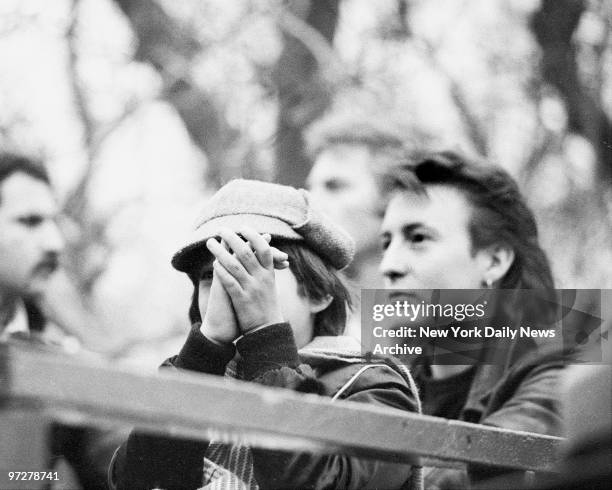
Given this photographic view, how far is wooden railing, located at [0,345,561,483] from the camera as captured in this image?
107cm

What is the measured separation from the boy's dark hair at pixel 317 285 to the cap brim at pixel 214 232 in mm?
24

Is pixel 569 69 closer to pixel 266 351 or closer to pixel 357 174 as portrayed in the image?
pixel 357 174

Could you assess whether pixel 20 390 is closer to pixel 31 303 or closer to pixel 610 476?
pixel 610 476

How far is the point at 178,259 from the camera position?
7.12 ft

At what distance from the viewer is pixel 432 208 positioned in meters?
2.96

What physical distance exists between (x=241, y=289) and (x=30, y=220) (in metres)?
1.91

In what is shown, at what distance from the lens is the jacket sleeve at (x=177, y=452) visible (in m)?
1.83

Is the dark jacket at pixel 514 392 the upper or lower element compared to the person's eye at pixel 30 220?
lower

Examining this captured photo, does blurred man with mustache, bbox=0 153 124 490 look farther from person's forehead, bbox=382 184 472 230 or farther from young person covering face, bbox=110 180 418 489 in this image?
young person covering face, bbox=110 180 418 489

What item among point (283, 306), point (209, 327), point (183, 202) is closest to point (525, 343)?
point (283, 306)

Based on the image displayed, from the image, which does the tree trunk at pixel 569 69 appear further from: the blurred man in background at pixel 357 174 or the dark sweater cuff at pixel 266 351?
the dark sweater cuff at pixel 266 351

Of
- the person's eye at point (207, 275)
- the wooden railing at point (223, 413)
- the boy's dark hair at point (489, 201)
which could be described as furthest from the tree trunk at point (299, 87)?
the wooden railing at point (223, 413)

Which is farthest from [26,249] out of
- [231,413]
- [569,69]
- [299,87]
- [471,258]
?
[569,69]

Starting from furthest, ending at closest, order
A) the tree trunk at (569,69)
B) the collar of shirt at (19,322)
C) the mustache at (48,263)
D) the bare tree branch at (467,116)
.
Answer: the bare tree branch at (467,116)
the tree trunk at (569,69)
the mustache at (48,263)
the collar of shirt at (19,322)
